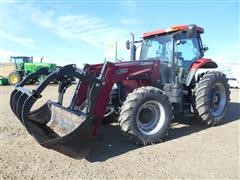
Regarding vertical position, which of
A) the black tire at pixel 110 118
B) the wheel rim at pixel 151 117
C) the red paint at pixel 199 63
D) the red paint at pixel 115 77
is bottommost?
the black tire at pixel 110 118

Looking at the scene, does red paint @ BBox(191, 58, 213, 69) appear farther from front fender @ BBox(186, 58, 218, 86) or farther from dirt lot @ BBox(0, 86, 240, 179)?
dirt lot @ BBox(0, 86, 240, 179)

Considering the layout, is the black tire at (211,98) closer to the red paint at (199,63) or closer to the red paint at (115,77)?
the red paint at (199,63)

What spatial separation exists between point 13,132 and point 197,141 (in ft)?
12.5

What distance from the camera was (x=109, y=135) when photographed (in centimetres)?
607

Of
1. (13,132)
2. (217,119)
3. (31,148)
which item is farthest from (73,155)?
(217,119)

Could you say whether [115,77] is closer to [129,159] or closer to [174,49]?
[129,159]

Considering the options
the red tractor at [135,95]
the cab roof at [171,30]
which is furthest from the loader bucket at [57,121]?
the cab roof at [171,30]

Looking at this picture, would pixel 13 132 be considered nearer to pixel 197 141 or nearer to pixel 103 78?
pixel 103 78

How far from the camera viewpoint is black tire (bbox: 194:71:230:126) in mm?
6543

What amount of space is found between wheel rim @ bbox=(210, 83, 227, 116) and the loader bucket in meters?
3.37

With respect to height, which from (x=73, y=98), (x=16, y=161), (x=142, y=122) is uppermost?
(x=73, y=98)

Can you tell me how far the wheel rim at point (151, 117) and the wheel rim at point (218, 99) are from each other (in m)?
1.86

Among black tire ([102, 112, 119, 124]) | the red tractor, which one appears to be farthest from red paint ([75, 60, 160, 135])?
black tire ([102, 112, 119, 124])

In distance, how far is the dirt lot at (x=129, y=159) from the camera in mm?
4160
